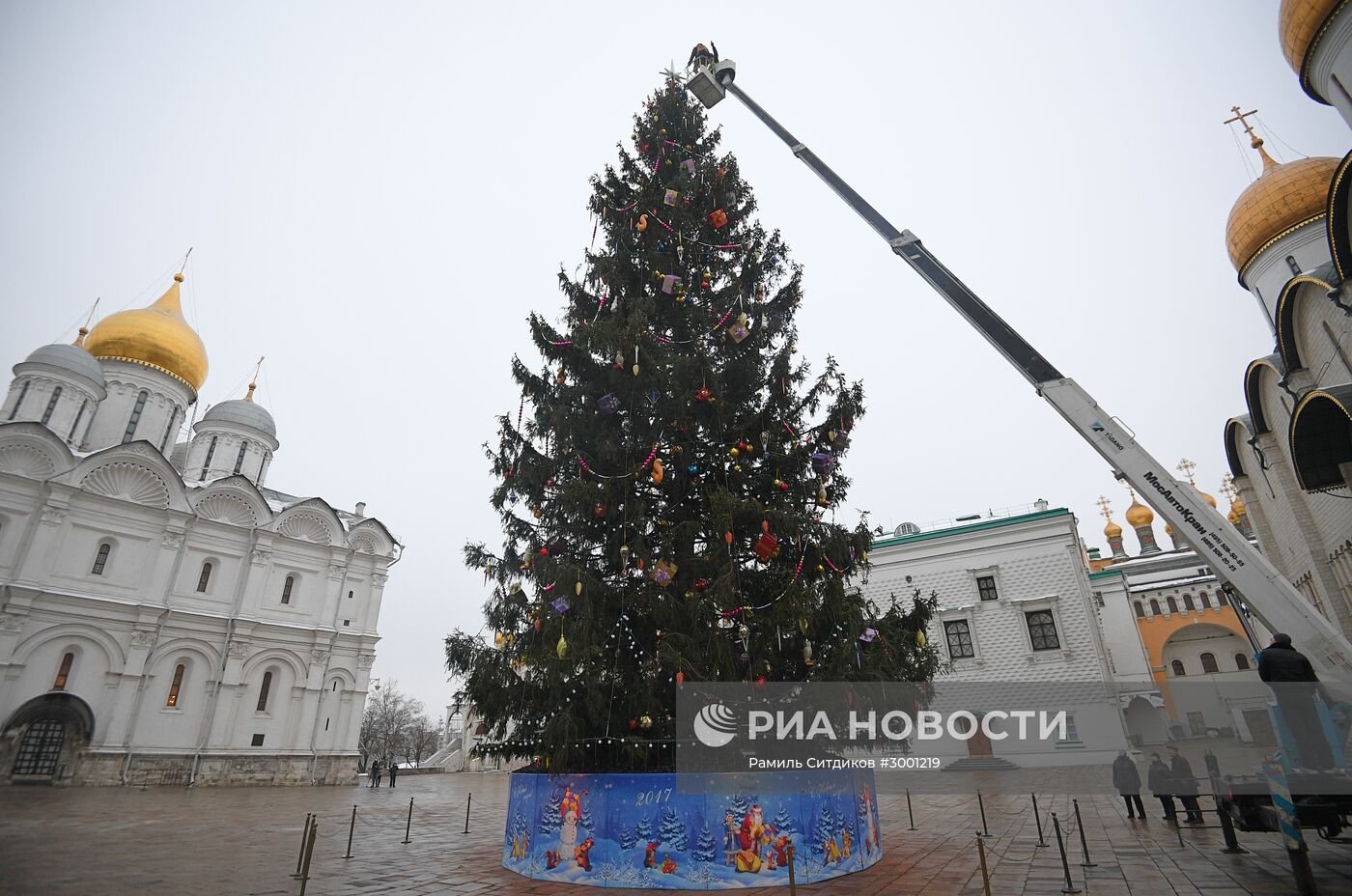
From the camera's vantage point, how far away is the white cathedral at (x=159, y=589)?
23.1 m

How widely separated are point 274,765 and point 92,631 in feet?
28.1

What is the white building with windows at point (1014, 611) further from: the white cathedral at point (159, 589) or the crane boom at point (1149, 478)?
the white cathedral at point (159, 589)

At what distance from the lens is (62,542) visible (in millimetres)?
24078

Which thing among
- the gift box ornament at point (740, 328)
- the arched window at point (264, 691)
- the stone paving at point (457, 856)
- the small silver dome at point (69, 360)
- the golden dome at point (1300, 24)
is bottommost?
the stone paving at point (457, 856)

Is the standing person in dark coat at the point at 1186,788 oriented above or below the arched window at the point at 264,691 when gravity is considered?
below

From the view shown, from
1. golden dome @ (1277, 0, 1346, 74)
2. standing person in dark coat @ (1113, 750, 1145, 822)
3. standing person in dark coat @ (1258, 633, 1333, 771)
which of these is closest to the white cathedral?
standing person in dark coat @ (1113, 750, 1145, 822)

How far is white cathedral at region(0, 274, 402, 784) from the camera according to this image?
23094 mm

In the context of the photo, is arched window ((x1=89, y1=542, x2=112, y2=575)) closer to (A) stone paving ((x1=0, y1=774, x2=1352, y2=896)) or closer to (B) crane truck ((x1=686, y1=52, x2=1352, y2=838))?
(A) stone paving ((x1=0, y1=774, x2=1352, y2=896))

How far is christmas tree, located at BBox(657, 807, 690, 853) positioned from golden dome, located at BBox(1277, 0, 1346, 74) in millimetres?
18781

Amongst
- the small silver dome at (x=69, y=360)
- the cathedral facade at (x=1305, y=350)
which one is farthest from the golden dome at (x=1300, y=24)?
the small silver dome at (x=69, y=360)

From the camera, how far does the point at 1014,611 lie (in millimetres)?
25156

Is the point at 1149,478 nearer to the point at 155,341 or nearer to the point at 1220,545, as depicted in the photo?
the point at 1220,545

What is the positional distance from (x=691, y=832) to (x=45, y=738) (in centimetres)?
2803

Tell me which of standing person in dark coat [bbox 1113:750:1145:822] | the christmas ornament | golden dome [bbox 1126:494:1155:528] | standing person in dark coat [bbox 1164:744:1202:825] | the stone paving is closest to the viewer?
the stone paving
